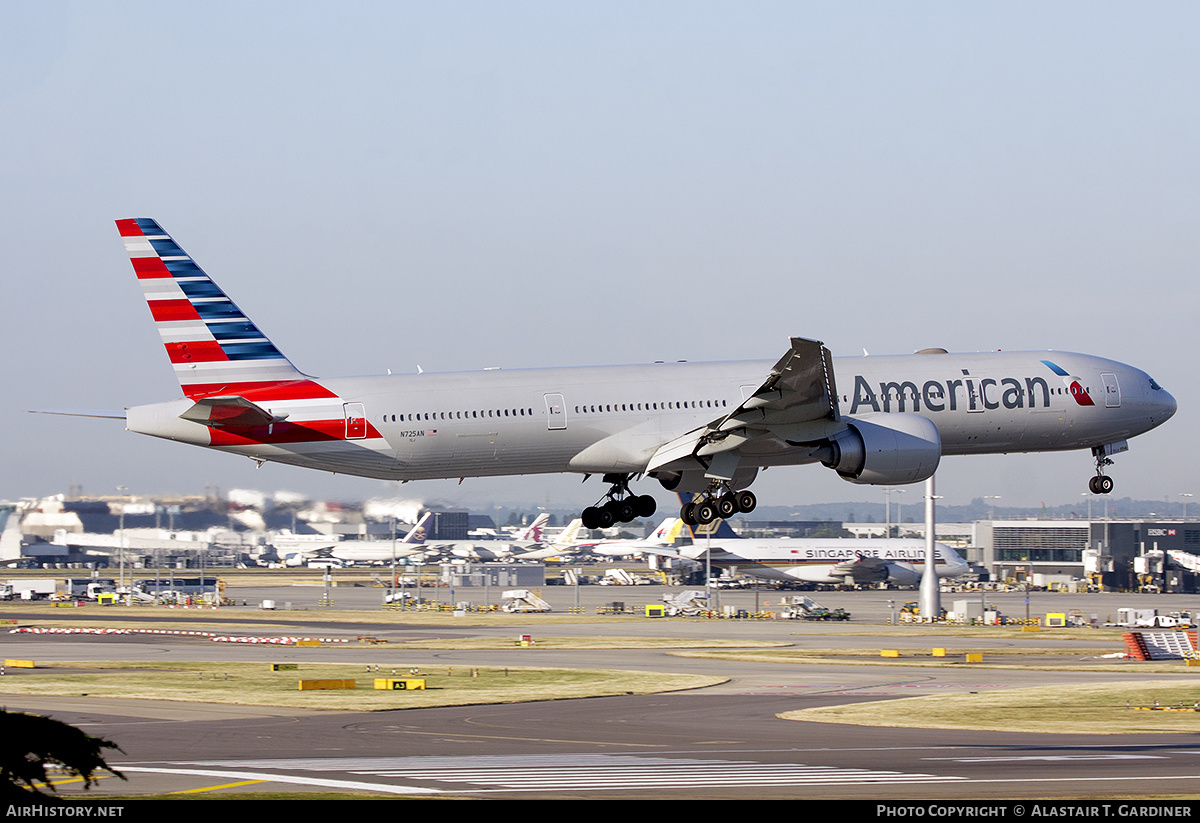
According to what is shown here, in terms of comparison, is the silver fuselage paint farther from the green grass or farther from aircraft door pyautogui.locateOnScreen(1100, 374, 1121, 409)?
the green grass

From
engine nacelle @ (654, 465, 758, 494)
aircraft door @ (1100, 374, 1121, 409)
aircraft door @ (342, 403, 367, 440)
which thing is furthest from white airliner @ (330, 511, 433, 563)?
aircraft door @ (342, 403, 367, 440)

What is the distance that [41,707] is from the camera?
39.7 metres

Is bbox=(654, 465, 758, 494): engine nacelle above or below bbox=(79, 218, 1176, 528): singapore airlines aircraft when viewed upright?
below

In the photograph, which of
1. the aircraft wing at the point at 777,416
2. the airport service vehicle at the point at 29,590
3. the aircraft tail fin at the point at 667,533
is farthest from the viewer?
the aircraft tail fin at the point at 667,533

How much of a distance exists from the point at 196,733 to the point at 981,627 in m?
58.8

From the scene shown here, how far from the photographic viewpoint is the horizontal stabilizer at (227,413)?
119 ft

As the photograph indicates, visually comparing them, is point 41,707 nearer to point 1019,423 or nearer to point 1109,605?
point 1019,423

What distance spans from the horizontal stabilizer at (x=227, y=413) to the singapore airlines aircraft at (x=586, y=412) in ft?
0.15

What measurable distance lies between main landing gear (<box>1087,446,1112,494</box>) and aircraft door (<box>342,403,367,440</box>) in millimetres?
25456

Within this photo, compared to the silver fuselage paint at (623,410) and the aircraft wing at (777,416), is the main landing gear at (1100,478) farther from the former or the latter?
the aircraft wing at (777,416)

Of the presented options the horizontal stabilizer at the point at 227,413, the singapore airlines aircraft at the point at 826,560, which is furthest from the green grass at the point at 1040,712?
the singapore airlines aircraft at the point at 826,560

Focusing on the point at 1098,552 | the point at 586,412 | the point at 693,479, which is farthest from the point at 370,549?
the point at 586,412

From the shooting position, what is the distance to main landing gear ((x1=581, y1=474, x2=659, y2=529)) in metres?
44.7
